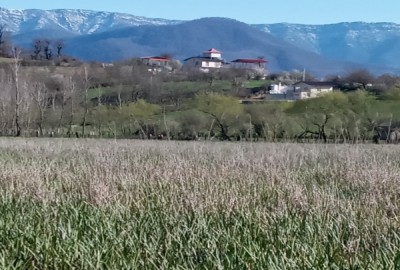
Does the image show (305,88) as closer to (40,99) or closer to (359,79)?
(359,79)

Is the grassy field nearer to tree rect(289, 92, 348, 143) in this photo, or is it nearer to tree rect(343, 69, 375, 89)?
tree rect(289, 92, 348, 143)

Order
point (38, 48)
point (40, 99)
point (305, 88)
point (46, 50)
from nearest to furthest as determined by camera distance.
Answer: point (40, 99)
point (305, 88)
point (38, 48)
point (46, 50)

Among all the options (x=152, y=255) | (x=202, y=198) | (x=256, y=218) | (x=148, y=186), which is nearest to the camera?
(x=152, y=255)

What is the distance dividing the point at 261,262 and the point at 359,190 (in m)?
5.52

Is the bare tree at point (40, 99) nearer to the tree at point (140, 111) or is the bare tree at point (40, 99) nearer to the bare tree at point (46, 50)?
the tree at point (140, 111)

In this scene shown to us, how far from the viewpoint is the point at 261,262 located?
6715mm

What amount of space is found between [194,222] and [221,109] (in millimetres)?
45552

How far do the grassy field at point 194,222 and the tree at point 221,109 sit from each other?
1269 inches

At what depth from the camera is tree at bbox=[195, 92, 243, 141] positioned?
157ft

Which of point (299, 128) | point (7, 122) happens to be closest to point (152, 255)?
point (299, 128)

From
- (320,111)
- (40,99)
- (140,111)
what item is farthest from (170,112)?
(320,111)

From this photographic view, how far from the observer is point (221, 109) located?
53906 mm

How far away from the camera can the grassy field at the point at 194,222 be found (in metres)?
7.06

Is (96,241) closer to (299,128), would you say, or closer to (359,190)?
(359,190)
